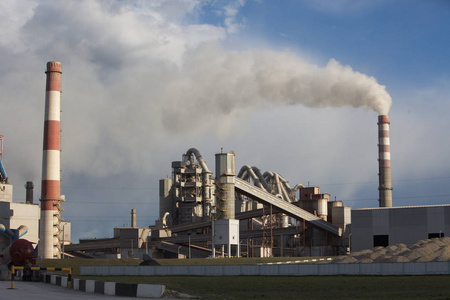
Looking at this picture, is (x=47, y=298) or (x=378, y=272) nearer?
(x=47, y=298)

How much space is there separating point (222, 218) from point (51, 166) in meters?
23.5

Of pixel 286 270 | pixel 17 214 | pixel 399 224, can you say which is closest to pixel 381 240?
pixel 399 224

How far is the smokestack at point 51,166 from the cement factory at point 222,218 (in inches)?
4.4

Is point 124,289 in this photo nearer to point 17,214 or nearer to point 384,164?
point 17,214

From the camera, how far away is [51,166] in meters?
73.2

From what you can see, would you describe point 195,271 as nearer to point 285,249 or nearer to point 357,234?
point 357,234

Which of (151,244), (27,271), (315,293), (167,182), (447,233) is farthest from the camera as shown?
(167,182)

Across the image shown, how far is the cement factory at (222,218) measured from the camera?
7538cm

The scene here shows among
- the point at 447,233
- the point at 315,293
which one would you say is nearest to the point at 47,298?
the point at 315,293

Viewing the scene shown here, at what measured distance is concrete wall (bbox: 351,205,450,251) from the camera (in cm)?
8012

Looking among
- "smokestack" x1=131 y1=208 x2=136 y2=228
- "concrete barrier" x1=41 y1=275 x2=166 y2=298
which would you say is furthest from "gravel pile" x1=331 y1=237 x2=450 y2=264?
"smokestack" x1=131 y1=208 x2=136 y2=228

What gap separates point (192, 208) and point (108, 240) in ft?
47.0

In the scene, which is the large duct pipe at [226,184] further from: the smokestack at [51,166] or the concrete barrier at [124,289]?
the concrete barrier at [124,289]

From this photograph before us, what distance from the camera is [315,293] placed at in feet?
76.0
